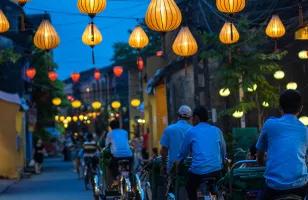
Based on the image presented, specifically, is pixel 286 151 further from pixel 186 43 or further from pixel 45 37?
pixel 45 37

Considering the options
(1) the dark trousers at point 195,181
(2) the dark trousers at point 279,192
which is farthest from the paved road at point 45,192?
(2) the dark trousers at point 279,192

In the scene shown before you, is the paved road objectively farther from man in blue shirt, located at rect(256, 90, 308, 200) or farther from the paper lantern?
man in blue shirt, located at rect(256, 90, 308, 200)

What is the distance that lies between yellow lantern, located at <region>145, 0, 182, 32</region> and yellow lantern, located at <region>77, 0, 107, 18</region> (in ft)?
4.59

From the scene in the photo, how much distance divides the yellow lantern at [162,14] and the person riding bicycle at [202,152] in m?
4.21

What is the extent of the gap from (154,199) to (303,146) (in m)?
6.09

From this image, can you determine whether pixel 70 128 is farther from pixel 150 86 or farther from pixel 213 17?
pixel 213 17

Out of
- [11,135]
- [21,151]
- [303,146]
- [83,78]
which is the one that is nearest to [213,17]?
[11,135]

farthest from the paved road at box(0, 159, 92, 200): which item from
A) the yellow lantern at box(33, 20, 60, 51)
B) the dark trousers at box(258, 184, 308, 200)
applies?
the dark trousers at box(258, 184, 308, 200)

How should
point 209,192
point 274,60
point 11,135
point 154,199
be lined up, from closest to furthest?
point 209,192 → point 154,199 → point 274,60 → point 11,135

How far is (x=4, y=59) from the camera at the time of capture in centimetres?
2019

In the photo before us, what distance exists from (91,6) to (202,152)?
19.8ft

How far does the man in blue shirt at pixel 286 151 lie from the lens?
624 centimetres

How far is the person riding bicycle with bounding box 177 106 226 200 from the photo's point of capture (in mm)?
8844

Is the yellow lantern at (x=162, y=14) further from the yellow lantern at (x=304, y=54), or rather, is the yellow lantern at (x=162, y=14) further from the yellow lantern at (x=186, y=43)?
the yellow lantern at (x=304, y=54)
